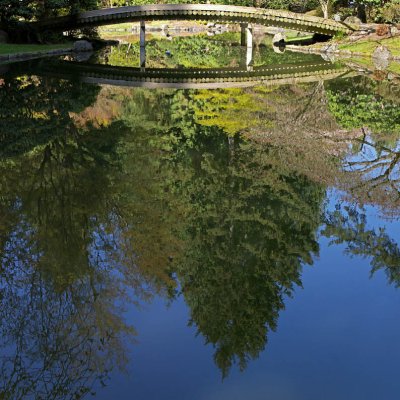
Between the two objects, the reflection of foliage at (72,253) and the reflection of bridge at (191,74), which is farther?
the reflection of bridge at (191,74)

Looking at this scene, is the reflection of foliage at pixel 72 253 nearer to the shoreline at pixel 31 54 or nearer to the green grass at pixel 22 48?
the shoreline at pixel 31 54

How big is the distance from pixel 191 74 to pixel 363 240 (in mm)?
32624

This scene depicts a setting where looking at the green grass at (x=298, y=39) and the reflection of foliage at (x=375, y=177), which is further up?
the green grass at (x=298, y=39)

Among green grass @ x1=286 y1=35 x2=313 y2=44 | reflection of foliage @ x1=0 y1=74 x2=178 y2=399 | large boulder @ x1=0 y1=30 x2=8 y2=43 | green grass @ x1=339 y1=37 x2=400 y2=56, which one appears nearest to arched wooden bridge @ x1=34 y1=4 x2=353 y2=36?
green grass @ x1=339 y1=37 x2=400 y2=56

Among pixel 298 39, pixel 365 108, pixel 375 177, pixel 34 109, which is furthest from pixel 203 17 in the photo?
pixel 375 177

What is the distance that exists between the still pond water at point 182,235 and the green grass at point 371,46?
974 inches

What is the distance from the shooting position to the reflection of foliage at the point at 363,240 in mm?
11938

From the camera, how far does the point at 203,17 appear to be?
185ft

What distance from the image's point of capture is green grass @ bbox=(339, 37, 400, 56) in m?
50.0

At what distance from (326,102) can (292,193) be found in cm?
1500

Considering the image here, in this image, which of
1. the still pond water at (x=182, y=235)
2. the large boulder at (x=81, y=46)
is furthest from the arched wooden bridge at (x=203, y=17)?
the still pond water at (x=182, y=235)

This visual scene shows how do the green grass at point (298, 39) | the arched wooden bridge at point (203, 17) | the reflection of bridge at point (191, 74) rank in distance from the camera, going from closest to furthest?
1. the reflection of bridge at point (191, 74)
2. the arched wooden bridge at point (203, 17)
3. the green grass at point (298, 39)

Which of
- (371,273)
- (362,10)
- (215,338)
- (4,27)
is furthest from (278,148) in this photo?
(362,10)

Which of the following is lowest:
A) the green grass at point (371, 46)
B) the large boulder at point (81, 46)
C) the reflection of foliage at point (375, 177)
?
the reflection of foliage at point (375, 177)
